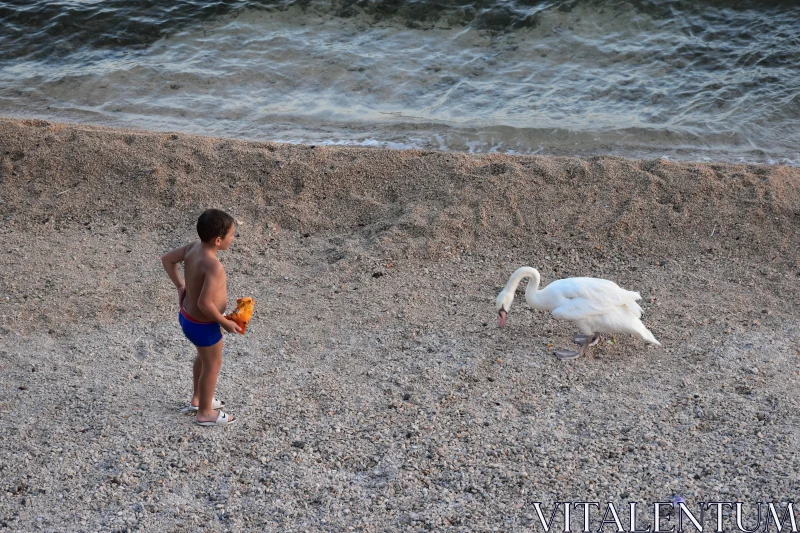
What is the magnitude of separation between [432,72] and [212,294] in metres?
8.25

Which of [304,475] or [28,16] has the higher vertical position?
[28,16]

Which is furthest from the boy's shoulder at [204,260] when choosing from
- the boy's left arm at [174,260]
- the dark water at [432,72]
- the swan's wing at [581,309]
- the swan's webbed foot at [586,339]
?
the dark water at [432,72]

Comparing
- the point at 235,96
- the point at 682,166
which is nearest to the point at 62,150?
the point at 235,96

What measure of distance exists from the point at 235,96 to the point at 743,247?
7398mm

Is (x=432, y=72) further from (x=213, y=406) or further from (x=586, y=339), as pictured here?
(x=213, y=406)

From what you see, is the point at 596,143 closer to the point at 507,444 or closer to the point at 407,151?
the point at 407,151

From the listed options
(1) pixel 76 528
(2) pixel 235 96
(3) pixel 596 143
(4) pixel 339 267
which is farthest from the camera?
(2) pixel 235 96

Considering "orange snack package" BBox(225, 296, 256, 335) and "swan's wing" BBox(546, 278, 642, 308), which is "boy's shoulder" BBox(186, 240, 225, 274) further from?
"swan's wing" BBox(546, 278, 642, 308)

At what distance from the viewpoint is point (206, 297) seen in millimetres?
3857

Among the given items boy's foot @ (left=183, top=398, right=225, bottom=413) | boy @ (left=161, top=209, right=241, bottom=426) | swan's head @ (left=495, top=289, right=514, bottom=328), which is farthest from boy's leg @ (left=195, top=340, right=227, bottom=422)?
swan's head @ (left=495, top=289, right=514, bottom=328)

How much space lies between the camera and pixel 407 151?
26.0ft

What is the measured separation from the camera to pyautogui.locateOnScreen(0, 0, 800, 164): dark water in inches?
380

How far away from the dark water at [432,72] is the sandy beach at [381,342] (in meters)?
1.93

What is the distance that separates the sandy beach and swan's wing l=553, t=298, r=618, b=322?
34cm
